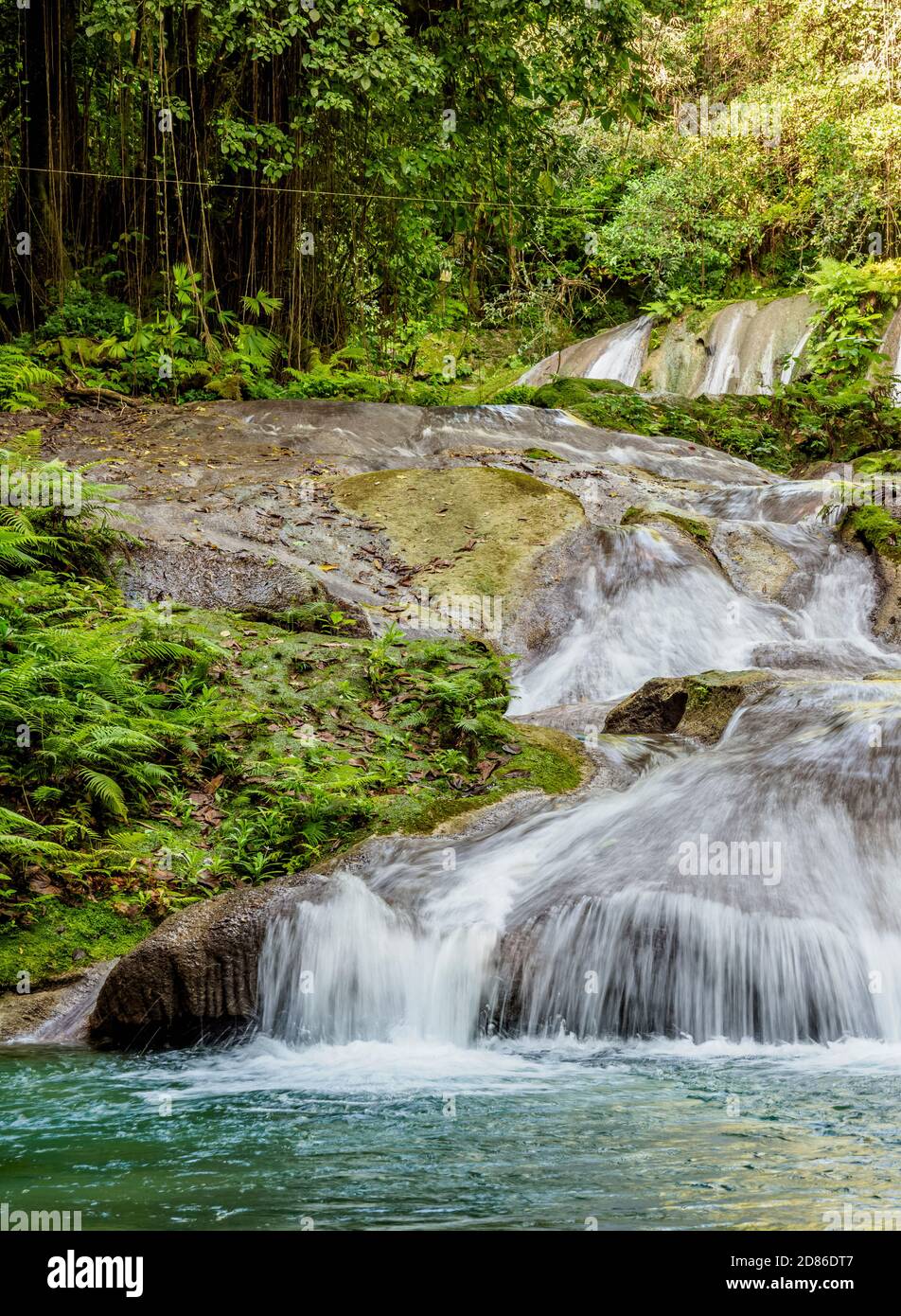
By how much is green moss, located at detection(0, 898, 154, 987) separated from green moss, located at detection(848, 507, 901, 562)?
7.64 m

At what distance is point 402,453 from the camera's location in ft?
43.0

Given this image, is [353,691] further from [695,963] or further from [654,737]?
[695,963]

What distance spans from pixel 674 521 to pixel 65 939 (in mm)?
7076

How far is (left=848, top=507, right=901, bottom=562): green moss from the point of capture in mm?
10648

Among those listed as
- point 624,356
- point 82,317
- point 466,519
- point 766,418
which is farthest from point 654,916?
point 624,356

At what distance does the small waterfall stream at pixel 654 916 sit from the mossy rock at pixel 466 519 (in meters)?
3.60

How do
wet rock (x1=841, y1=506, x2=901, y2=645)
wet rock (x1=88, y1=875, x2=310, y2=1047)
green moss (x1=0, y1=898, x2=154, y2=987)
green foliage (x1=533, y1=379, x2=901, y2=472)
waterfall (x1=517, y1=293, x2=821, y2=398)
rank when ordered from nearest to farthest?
wet rock (x1=88, y1=875, x2=310, y2=1047), green moss (x1=0, y1=898, x2=154, y2=987), wet rock (x1=841, y1=506, x2=901, y2=645), green foliage (x1=533, y1=379, x2=901, y2=472), waterfall (x1=517, y1=293, x2=821, y2=398)

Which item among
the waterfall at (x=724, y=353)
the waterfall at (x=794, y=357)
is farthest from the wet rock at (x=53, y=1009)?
the waterfall at (x=724, y=353)

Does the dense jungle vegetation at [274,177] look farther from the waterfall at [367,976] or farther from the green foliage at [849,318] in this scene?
the waterfall at [367,976]

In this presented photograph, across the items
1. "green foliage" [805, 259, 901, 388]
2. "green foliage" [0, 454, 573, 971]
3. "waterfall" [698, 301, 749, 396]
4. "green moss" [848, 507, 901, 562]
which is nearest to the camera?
"green foliage" [0, 454, 573, 971]

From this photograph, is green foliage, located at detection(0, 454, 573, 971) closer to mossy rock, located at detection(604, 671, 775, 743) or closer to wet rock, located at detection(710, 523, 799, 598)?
mossy rock, located at detection(604, 671, 775, 743)

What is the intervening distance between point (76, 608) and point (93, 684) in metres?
0.88

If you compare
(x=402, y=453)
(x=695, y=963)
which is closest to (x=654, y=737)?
(x=695, y=963)

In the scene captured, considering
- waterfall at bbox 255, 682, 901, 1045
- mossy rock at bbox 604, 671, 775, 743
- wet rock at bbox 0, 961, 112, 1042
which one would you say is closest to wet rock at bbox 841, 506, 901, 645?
mossy rock at bbox 604, 671, 775, 743
